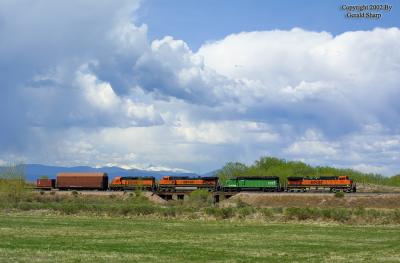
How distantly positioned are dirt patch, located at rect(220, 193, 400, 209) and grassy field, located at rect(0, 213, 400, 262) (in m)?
34.6

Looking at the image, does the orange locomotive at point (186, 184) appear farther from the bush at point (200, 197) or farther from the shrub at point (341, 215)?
the shrub at point (341, 215)

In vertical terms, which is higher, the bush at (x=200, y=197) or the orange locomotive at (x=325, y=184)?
the orange locomotive at (x=325, y=184)

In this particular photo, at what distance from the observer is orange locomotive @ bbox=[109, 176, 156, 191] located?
10456 centimetres

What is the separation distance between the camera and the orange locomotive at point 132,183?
104562 mm

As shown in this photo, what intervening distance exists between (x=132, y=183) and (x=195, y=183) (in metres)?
11.5

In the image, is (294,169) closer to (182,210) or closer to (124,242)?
(182,210)

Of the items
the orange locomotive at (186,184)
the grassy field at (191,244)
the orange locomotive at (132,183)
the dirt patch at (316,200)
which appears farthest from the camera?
the orange locomotive at (132,183)

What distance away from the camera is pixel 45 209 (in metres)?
65.0

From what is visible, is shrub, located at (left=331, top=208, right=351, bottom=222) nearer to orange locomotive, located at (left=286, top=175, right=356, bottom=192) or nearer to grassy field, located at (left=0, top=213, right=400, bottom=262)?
grassy field, located at (left=0, top=213, right=400, bottom=262)

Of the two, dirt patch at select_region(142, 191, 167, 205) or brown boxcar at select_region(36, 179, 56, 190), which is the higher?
brown boxcar at select_region(36, 179, 56, 190)

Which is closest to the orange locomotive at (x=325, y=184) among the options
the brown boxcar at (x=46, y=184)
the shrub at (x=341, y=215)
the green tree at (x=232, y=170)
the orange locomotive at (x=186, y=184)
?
the orange locomotive at (x=186, y=184)

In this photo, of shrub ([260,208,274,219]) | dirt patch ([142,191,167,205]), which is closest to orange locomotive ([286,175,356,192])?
dirt patch ([142,191,167,205])

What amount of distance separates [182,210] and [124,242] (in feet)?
101

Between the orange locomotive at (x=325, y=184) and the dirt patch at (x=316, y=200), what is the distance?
1579 cm
